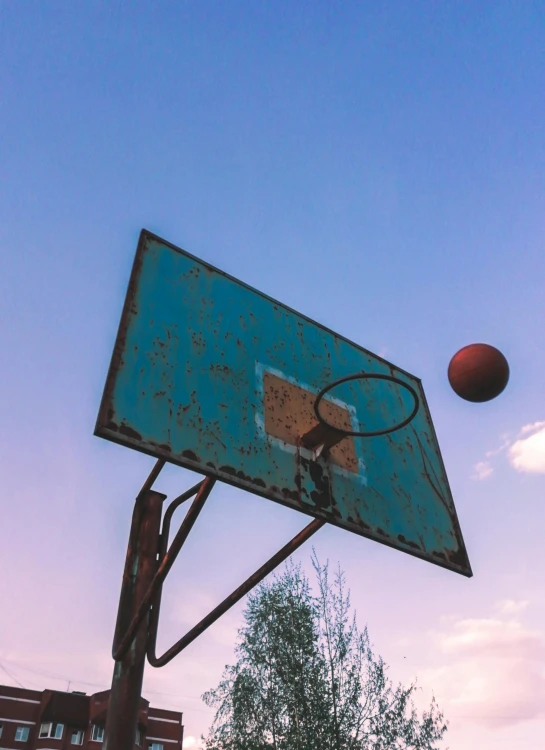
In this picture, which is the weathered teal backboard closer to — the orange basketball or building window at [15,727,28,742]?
the orange basketball

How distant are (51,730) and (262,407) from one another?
28474mm

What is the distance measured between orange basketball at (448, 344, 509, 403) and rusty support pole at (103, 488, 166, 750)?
6.84 feet

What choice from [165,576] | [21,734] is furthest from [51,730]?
[165,576]

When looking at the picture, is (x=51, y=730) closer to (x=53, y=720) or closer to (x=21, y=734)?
(x=53, y=720)

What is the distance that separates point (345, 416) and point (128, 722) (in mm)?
2194

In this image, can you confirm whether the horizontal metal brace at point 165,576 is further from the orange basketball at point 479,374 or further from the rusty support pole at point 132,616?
the orange basketball at point 479,374

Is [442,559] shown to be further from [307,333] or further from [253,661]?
[253,661]

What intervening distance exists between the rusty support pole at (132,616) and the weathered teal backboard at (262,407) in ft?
3.33

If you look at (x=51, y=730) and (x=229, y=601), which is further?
(x=51, y=730)

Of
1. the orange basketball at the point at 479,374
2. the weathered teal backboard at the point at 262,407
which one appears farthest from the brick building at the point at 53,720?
the orange basketball at the point at 479,374

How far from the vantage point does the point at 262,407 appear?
11.0ft

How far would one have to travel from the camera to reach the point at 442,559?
3.67 meters

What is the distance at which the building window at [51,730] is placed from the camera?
24897 millimetres

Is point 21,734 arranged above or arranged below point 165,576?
above
